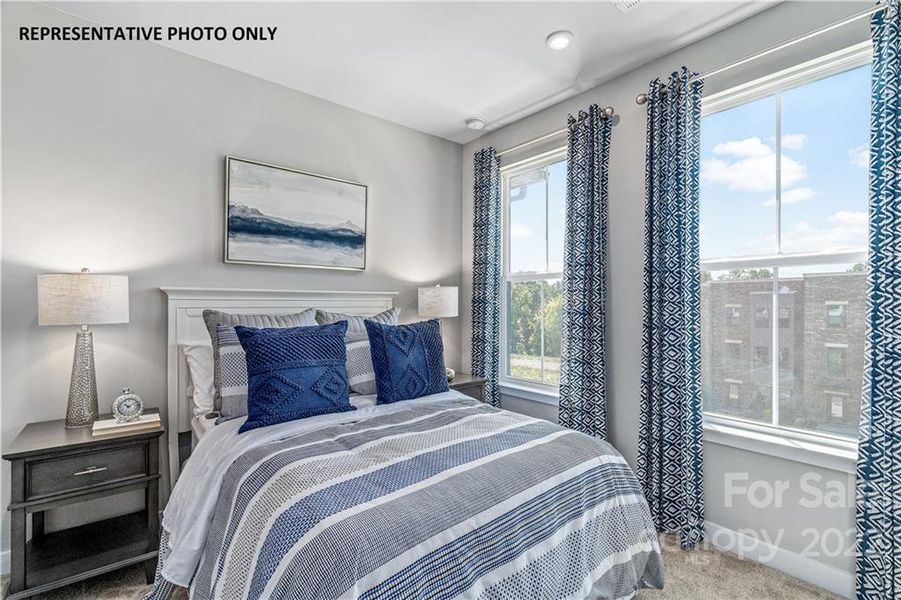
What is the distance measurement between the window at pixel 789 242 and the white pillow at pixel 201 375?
8.70ft

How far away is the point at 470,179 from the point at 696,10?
6.59ft

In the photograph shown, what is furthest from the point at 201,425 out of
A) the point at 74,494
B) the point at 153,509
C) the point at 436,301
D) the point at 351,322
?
the point at 436,301

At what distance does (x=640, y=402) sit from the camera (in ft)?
8.48

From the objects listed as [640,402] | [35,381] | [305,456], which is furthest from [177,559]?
[640,402]

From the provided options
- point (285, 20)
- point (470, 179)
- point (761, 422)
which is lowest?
point (761, 422)

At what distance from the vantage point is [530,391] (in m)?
3.33

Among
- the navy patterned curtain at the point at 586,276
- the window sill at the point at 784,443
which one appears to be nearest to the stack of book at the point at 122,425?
the navy patterned curtain at the point at 586,276

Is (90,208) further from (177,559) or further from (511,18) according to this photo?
(511,18)

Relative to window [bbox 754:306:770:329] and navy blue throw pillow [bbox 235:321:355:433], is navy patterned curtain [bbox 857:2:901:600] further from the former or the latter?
navy blue throw pillow [bbox 235:321:355:433]

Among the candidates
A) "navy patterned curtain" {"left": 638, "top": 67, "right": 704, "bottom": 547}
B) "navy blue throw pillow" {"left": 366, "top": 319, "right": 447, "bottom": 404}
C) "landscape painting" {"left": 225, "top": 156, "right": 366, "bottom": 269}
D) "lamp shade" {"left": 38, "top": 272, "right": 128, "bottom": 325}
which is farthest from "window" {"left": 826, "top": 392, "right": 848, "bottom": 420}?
"lamp shade" {"left": 38, "top": 272, "right": 128, "bottom": 325}

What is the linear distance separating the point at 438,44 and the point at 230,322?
6.22 ft

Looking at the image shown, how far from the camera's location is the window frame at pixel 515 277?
3235mm

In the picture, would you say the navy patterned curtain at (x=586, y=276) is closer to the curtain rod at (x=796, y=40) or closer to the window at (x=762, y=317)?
the curtain rod at (x=796, y=40)

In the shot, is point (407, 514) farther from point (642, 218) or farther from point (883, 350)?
point (642, 218)
